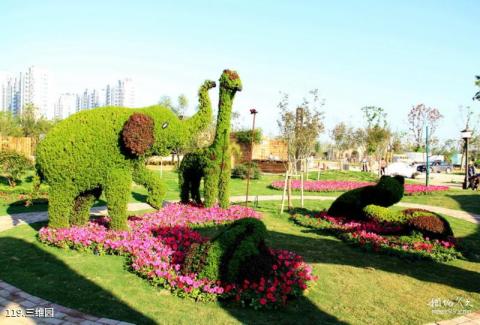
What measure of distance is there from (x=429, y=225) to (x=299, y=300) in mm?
5766

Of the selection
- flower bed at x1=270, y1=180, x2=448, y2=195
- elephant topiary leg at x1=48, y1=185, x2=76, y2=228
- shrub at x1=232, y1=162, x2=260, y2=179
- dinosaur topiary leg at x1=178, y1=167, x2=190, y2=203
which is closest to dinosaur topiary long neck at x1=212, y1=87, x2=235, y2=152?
dinosaur topiary leg at x1=178, y1=167, x2=190, y2=203

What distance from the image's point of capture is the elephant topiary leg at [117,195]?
8.80 metres

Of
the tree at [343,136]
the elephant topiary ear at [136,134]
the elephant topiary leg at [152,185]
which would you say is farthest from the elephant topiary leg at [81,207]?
the tree at [343,136]

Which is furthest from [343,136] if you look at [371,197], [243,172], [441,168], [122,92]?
[122,92]

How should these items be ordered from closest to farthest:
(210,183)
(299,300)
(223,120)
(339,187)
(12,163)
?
(299,300), (210,183), (223,120), (12,163), (339,187)

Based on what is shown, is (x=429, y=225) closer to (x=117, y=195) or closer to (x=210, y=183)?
(x=210, y=183)

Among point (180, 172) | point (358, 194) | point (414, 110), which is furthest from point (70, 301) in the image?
point (414, 110)

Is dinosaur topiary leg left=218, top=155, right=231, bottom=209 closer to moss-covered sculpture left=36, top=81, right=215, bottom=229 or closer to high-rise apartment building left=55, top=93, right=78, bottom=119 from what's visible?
moss-covered sculpture left=36, top=81, right=215, bottom=229

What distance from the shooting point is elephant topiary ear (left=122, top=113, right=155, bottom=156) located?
8633 mm

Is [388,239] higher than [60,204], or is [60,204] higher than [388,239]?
[60,204]

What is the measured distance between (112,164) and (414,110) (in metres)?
54.9

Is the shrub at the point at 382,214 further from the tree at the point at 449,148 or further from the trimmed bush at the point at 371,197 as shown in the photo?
the tree at the point at 449,148

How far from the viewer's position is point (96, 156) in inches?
344

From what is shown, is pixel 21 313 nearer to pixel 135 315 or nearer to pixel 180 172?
pixel 135 315
